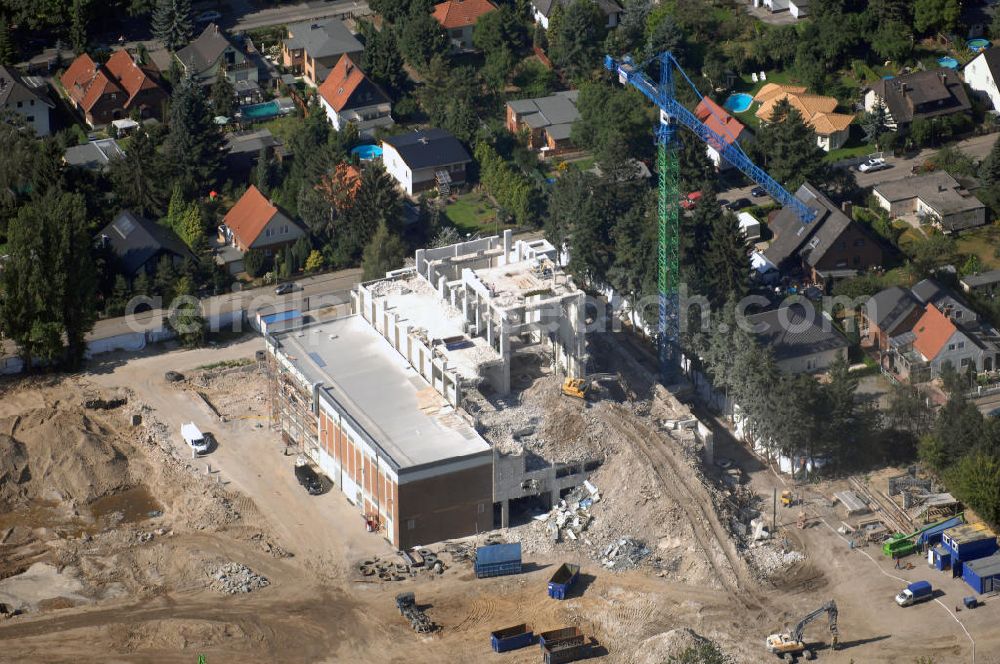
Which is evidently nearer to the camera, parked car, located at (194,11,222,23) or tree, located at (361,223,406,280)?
tree, located at (361,223,406,280)

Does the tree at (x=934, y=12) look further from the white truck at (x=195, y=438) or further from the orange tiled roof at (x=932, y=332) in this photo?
the white truck at (x=195, y=438)

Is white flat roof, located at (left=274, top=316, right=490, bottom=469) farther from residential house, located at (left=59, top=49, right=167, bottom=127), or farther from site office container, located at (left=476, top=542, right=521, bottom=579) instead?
residential house, located at (left=59, top=49, right=167, bottom=127)

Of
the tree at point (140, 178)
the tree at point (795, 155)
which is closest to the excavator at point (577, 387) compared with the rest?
the tree at point (795, 155)

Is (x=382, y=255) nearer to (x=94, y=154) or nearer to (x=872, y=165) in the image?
(x=94, y=154)

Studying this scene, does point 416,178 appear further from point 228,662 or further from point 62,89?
point 228,662

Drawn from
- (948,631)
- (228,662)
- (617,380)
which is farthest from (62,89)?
(948,631)

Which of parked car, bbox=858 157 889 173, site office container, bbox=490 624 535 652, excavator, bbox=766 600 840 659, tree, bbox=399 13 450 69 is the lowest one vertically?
excavator, bbox=766 600 840 659

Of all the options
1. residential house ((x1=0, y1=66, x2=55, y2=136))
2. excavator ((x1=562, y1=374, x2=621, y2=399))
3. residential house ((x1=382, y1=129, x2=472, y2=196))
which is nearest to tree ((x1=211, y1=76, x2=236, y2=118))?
residential house ((x1=0, y1=66, x2=55, y2=136))
